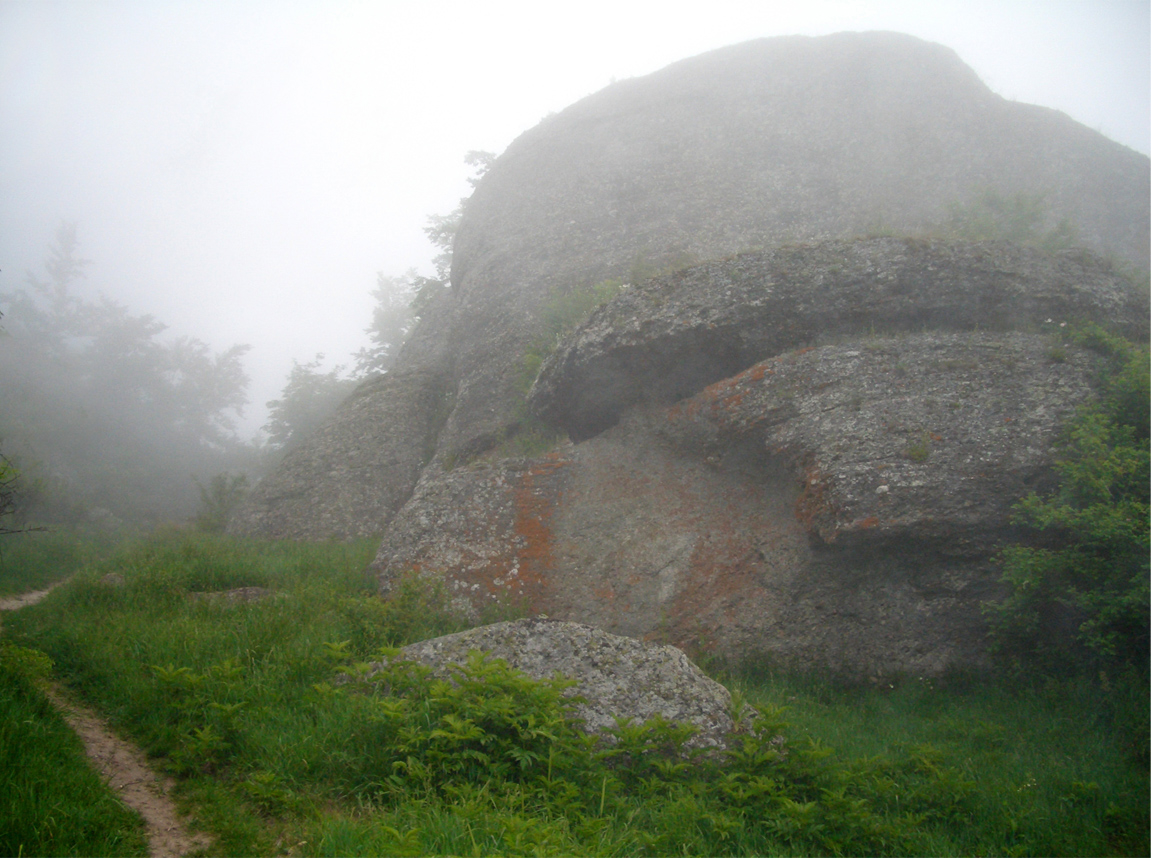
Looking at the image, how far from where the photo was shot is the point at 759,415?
9.77 meters

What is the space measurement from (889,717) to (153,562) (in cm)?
1080

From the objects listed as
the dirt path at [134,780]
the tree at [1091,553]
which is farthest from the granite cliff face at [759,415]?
the dirt path at [134,780]

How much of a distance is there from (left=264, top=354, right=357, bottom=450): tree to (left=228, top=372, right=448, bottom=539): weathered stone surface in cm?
1192

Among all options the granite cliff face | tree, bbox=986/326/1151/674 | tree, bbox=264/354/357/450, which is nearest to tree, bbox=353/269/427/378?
tree, bbox=264/354/357/450

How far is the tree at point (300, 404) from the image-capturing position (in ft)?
96.1

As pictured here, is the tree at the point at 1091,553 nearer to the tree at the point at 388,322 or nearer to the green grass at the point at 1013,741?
the green grass at the point at 1013,741

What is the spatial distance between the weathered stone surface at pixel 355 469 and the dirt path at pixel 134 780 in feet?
27.9

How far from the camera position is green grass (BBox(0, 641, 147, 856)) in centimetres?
391

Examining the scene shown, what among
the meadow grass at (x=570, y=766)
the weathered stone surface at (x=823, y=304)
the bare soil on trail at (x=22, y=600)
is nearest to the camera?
the meadow grass at (x=570, y=766)

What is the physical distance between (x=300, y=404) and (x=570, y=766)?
2797cm

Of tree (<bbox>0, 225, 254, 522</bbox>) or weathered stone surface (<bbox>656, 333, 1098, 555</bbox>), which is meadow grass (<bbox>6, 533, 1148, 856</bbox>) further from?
tree (<bbox>0, 225, 254, 522</bbox>)

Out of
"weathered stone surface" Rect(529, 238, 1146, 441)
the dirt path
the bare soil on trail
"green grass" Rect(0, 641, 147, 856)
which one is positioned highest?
"weathered stone surface" Rect(529, 238, 1146, 441)

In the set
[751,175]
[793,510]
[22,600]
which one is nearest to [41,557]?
[22,600]

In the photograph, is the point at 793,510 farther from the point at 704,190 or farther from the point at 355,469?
the point at 704,190
